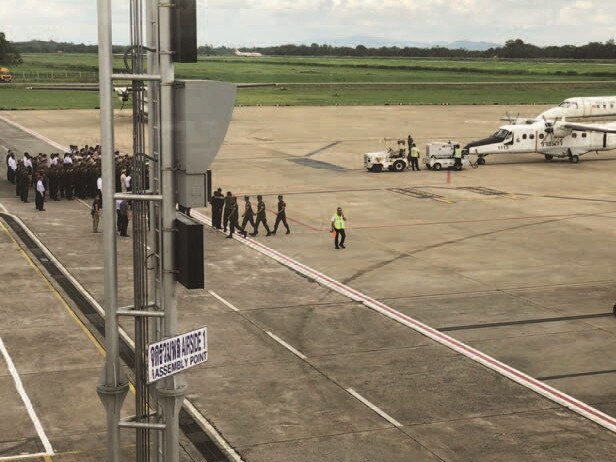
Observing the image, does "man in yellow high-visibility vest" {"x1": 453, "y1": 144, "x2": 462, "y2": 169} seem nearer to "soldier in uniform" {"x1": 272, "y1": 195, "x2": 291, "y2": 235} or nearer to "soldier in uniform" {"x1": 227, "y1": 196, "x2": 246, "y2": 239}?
"soldier in uniform" {"x1": 272, "y1": 195, "x2": 291, "y2": 235}

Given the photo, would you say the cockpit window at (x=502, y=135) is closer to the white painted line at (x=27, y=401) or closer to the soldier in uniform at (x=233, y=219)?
the soldier in uniform at (x=233, y=219)

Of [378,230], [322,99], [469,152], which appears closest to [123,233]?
[378,230]

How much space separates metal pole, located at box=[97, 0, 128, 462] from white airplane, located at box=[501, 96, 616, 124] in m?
51.3

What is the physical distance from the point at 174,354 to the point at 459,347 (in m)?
12.1

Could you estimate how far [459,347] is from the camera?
20672 mm

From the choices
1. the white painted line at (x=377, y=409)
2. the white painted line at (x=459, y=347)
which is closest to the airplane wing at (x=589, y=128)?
the white painted line at (x=459, y=347)

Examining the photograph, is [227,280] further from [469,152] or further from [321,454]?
[469,152]

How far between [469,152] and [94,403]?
3967 centimetres

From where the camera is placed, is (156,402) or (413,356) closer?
(156,402)

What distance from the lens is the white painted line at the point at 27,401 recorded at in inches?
602

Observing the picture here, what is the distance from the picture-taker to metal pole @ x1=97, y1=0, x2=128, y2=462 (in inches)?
356

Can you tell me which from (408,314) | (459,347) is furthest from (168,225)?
(408,314)

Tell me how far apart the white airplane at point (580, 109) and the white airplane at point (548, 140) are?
8.57 feet

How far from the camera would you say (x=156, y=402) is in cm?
996
